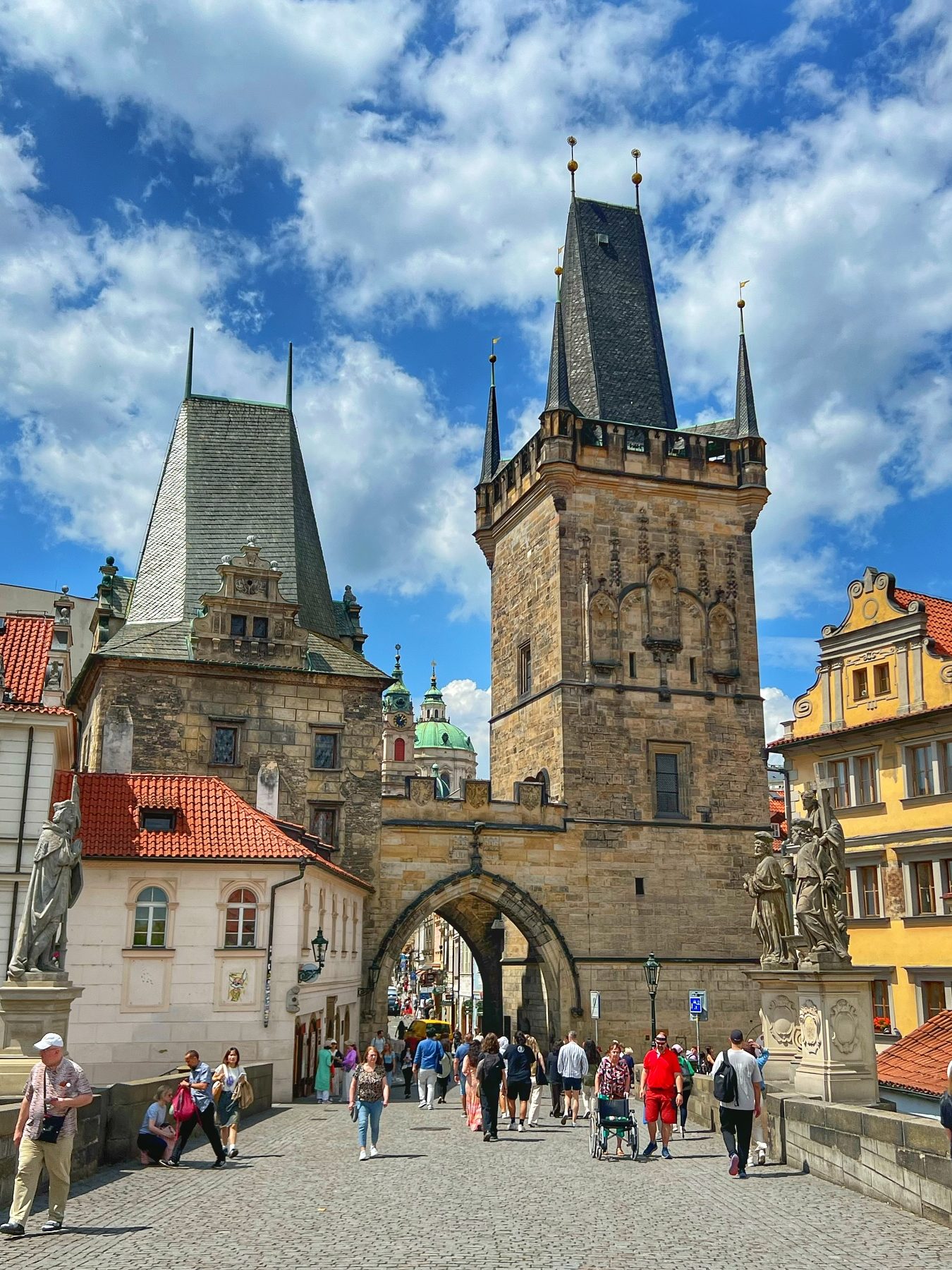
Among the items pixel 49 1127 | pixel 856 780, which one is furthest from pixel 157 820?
pixel 856 780

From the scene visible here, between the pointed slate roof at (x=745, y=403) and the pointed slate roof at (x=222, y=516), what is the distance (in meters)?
12.9

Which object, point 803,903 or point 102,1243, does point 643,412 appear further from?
point 102,1243

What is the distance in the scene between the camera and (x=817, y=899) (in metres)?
13.6

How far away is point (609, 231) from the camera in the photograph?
4069 cm

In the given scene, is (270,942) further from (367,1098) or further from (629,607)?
(629,607)

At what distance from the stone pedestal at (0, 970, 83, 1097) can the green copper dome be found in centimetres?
11254

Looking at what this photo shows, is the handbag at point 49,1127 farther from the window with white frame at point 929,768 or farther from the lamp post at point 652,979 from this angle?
the lamp post at point 652,979

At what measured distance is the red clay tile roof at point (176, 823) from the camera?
21.0m

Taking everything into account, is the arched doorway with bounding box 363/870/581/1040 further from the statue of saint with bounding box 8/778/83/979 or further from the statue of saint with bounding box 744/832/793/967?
the statue of saint with bounding box 8/778/83/979

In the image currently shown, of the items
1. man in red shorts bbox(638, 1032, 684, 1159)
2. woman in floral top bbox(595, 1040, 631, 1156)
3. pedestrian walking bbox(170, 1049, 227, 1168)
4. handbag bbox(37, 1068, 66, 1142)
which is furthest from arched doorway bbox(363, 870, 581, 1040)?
handbag bbox(37, 1068, 66, 1142)

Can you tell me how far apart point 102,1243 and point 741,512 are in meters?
31.2

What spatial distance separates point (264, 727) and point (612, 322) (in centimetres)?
1725

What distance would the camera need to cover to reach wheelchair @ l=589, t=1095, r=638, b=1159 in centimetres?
1286

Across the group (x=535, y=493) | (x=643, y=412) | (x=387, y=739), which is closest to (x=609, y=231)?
(x=643, y=412)
